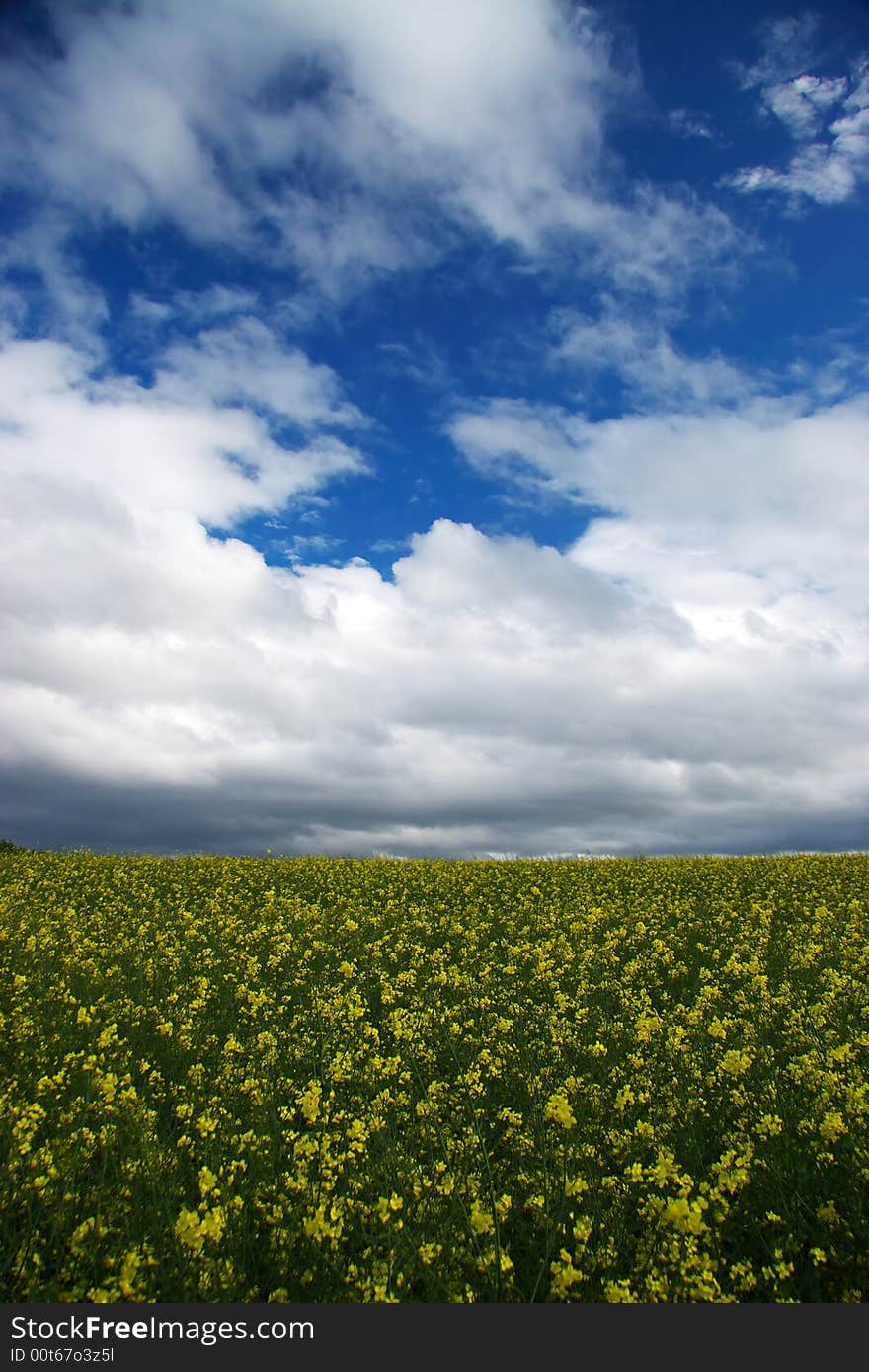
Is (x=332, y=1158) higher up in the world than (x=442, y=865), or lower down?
lower down

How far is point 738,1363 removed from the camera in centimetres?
504

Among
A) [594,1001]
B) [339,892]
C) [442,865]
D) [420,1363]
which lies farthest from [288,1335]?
[442,865]

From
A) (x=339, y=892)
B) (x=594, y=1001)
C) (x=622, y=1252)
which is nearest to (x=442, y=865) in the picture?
(x=339, y=892)

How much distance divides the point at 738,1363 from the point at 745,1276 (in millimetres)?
1096

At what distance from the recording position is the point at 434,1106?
9547mm

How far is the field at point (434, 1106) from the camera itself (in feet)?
21.4

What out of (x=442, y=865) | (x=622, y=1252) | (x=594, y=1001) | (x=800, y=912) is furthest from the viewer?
(x=442, y=865)

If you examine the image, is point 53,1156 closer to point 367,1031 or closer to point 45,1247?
point 45,1247

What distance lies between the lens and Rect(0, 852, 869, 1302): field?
256 inches

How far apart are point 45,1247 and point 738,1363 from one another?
605 centimetres

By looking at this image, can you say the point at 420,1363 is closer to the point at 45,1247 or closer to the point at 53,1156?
the point at 45,1247

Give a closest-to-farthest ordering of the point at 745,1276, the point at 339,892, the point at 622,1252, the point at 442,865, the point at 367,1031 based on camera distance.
A: the point at 745,1276 < the point at 622,1252 < the point at 367,1031 < the point at 339,892 < the point at 442,865

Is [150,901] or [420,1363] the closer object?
[420,1363]

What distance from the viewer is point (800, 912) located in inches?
824
